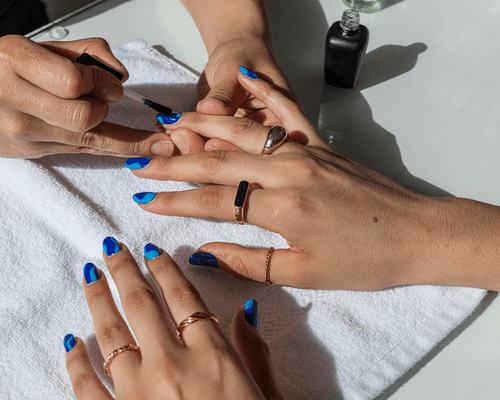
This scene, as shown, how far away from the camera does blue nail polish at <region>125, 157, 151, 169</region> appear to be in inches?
32.7

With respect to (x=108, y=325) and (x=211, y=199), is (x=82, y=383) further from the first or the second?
(x=211, y=199)

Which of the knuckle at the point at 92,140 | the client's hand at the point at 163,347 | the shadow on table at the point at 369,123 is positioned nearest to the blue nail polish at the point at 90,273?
the client's hand at the point at 163,347

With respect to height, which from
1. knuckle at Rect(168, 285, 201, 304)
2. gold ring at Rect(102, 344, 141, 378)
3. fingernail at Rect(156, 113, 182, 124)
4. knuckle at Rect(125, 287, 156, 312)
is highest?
fingernail at Rect(156, 113, 182, 124)

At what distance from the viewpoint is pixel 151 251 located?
73cm

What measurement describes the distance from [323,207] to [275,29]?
2.32ft

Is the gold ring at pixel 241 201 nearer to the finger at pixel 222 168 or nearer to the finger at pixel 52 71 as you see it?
the finger at pixel 222 168

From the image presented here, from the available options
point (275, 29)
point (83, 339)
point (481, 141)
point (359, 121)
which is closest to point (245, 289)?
point (83, 339)

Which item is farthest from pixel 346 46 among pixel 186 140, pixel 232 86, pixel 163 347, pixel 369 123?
pixel 163 347

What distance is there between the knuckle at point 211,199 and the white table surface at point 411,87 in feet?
1.13

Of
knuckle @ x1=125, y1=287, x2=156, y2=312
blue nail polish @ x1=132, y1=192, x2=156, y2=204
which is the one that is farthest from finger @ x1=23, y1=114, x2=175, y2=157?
knuckle @ x1=125, y1=287, x2=156, y2=312

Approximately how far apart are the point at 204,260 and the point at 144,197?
18 centimetres

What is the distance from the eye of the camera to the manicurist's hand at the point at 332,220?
2.43 feet

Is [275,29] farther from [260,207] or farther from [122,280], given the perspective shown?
[122,280]

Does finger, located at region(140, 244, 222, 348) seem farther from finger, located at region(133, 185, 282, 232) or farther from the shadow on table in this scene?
the shadow on table
